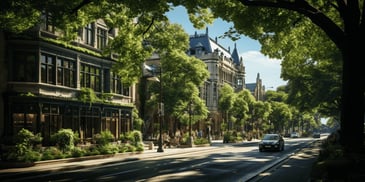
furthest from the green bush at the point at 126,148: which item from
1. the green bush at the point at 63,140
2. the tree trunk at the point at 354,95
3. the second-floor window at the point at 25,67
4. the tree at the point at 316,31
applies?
the tree trunk at the point at 354,95

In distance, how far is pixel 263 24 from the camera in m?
16.5

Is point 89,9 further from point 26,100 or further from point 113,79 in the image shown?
point 113,79

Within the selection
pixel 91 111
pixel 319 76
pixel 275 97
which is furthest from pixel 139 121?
pixel 275 97

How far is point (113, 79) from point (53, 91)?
9417mm

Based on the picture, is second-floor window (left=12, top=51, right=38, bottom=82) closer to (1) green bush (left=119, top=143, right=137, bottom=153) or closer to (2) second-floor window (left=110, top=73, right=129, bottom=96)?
(1) green bush (left=119, top=143, right=137, bottom=153)

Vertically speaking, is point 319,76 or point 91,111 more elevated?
point 319,76

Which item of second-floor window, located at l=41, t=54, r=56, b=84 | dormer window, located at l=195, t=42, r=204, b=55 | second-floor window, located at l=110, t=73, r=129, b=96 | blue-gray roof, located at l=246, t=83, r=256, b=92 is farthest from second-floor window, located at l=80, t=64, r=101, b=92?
blue-gray roof, located at l=246, t=83, r=256, b=92

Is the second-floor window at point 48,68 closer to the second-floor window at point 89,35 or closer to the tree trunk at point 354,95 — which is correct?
the second-floor window at point 89,35

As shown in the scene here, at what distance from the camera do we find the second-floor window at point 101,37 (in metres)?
38.3

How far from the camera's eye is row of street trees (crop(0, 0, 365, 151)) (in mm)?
12688

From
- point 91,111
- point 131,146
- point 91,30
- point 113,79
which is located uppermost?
point 91,30

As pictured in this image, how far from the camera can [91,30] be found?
37156 mm

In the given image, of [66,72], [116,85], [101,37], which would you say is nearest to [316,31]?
[66,72]

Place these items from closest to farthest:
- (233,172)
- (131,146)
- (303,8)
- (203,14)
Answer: (303,8)
(233,172)
(203,14)
(131,146)
